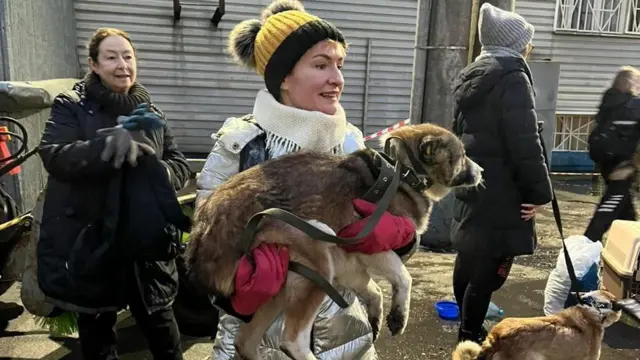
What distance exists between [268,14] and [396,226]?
1.20 m

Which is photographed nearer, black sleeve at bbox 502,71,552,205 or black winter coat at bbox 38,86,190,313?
black winter coat at bbox 38,86,190,313

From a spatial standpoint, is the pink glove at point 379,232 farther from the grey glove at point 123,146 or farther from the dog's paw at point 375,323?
the grey glove at point 123,146

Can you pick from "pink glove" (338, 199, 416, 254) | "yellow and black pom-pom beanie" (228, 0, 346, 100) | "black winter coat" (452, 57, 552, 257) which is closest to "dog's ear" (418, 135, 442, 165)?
"pink glove" (338, 199, 416, 254)

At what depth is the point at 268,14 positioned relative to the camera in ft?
8.58

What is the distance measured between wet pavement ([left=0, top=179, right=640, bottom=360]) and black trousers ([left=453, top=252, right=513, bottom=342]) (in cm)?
39

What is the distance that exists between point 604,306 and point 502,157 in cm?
122

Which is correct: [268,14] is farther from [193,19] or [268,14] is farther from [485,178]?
[193,19]

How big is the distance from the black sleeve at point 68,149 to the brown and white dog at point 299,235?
3.36 ft

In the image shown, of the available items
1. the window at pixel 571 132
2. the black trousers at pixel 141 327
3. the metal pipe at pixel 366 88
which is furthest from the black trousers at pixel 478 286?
the window at pixel 571 132

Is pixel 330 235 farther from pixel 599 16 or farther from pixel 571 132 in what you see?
pixel 599 16

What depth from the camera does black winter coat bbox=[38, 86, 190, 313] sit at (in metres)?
3.07

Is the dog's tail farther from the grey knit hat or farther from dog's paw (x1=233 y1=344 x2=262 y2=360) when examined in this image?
the grey knit hat

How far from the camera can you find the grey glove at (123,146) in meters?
Result: 2.73

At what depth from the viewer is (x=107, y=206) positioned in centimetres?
309
